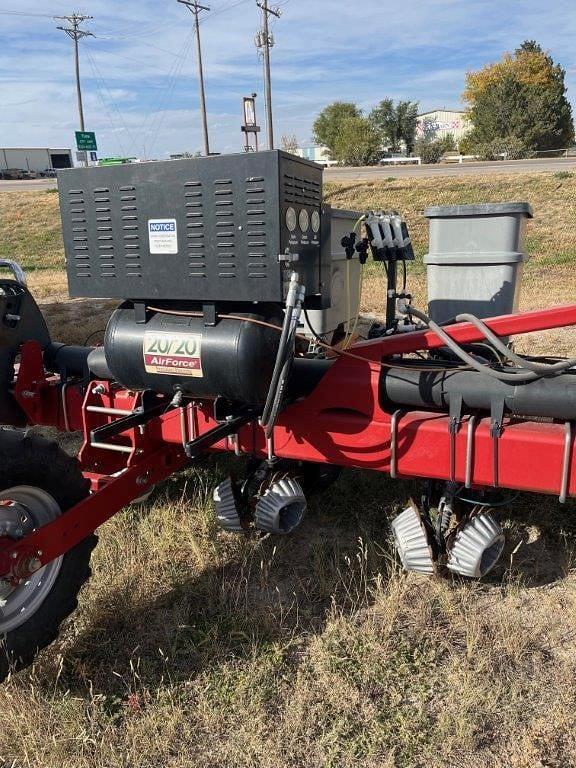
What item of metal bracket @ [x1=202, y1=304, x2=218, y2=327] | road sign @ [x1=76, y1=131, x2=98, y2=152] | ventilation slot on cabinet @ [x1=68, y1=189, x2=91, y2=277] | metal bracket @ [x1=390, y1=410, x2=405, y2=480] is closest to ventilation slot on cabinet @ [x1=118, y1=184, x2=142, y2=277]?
ventilation slot on cabinet @ [x1=68, y1=189, x2=91, y2=277]

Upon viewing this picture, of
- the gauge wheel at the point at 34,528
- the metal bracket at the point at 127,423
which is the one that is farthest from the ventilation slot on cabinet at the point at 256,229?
the gauge wheel at the point at 34,528

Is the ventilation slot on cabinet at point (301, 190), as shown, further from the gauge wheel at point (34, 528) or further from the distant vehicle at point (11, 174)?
the distant vehicle at point (11, 174)

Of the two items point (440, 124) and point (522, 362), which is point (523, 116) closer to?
point (522, 362)

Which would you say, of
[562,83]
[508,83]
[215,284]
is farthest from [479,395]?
[562,83]

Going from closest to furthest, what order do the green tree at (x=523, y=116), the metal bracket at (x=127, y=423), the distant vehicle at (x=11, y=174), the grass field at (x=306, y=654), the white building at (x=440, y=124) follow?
the grass field at (x=306, y=654) < the metal bracket at (x=127, y=423) < the green tree at (x=523, y=116) < the distant vehicle at (x=11, y=174) < the white building at (x=440, y=124)

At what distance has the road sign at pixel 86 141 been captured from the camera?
909 inches

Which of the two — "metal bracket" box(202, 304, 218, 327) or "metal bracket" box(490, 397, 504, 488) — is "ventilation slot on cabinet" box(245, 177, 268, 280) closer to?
"metal bracket" box(202, 304, 218, 327)

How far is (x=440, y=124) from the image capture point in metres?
95.5

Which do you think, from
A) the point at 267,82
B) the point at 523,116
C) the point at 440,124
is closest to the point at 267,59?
the point at 267,82

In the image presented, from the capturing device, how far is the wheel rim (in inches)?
94.8

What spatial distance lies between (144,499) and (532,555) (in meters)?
2.06

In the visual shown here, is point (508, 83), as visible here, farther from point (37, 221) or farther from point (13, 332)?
point (13, 332)

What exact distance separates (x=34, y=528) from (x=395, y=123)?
203 feet

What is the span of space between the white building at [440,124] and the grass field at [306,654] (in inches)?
3147
